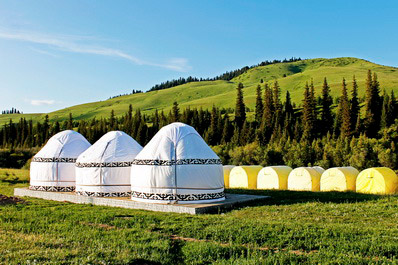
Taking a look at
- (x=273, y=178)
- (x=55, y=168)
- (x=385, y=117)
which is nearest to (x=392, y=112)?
(x=385, y=117)

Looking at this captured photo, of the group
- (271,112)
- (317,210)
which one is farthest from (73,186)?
(271,112)

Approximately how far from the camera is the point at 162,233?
9.85m

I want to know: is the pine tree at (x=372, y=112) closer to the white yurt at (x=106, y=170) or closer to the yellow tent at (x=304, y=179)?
the yellow tent at (x=304, y=179)

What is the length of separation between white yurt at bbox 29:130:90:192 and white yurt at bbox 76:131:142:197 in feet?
9.32

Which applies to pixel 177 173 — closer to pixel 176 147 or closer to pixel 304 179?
pixel 176 147

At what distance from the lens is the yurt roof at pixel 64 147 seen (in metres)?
21.9

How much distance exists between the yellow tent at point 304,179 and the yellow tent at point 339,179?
63 cm

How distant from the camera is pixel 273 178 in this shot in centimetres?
2430

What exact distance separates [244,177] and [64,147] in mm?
12277

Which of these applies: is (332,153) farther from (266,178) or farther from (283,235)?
(283,235)

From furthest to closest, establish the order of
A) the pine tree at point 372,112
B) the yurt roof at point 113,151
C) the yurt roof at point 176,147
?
the pine tree at point 372,112, the yurt roof at point 113,151, the yurt roof at point 176,147

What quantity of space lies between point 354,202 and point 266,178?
30.3 feet

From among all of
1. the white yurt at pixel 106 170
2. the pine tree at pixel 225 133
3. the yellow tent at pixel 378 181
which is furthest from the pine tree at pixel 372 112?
the white yurt at pixel 106 170

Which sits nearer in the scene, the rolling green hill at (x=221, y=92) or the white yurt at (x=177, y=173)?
the white yurt at (x=177, y=173)
